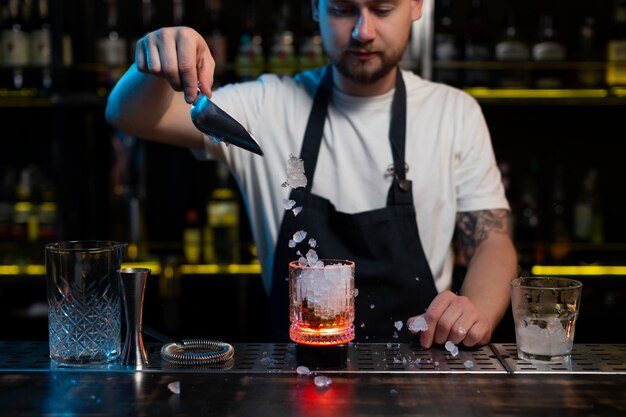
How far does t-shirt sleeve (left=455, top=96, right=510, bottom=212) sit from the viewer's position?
2066 millimetres

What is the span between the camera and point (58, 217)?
3.08 m

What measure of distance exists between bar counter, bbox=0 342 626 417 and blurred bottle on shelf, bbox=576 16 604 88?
6.13ft

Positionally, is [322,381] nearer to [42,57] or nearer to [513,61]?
[513,61]

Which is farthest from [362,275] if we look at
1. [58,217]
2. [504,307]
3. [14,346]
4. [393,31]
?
[58,217]

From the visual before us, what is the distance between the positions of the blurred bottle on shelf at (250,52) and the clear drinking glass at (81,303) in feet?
5.83

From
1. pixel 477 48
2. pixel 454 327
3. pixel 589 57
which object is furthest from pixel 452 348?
pixel 589 57

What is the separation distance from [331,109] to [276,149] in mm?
197

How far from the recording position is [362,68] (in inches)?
78.7

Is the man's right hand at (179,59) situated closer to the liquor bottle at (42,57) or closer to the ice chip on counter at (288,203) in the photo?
the ice chip on counter at (288,203)

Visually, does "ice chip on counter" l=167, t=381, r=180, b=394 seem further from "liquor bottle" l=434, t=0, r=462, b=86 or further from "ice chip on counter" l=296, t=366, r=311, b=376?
"liquor bottle" l=434, t=0, r=462, b=86

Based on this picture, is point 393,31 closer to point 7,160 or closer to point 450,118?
point 450,118

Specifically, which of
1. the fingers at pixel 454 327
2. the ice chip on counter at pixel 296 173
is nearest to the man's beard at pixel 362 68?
the ice chip on counter at pixel 296 173

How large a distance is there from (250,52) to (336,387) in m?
2.18

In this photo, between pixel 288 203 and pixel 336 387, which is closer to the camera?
pixel 336 387
